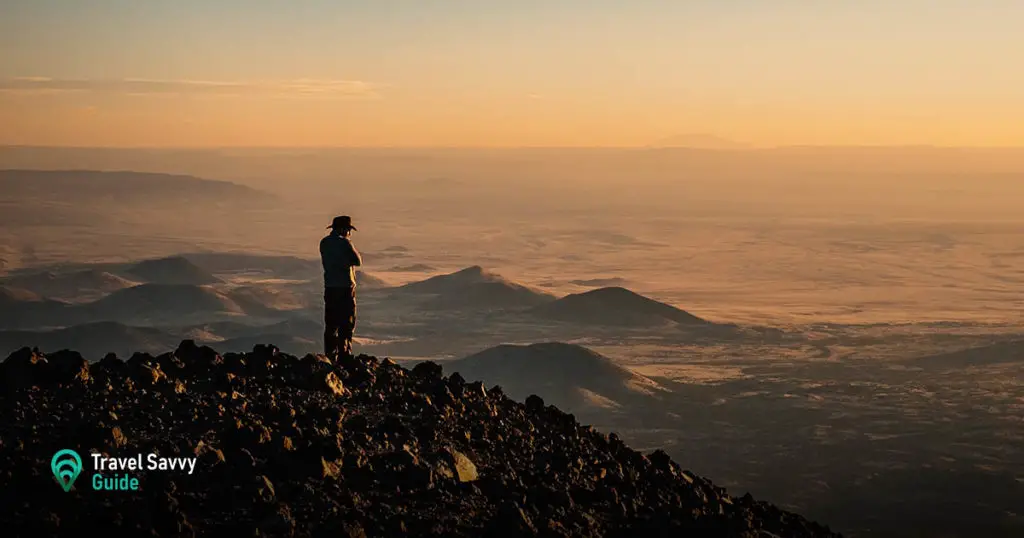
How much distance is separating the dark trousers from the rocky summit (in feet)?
1.79

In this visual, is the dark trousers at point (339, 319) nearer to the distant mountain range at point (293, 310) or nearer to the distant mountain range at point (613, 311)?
the distant mountain range at point (293, 310)

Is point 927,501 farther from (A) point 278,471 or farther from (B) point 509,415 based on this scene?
(A) point 278,471

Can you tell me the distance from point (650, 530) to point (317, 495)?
8.03ft

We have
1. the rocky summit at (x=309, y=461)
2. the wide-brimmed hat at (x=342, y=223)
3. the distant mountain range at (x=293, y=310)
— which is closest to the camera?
the rocky summit at (x=309, y=461)

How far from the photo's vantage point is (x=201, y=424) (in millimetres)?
8664

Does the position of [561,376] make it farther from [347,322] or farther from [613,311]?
[347,322]

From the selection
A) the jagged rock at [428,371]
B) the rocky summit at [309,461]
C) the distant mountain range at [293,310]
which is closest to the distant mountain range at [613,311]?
the distant mountain range at [293,310]

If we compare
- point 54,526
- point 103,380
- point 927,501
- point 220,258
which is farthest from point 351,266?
point 220,258

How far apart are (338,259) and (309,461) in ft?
11.3

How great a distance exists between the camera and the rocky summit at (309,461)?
7230 mm

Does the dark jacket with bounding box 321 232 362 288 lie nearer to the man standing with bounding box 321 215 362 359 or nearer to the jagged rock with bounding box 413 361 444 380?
the man standing with bounding box 321 215 362 359
